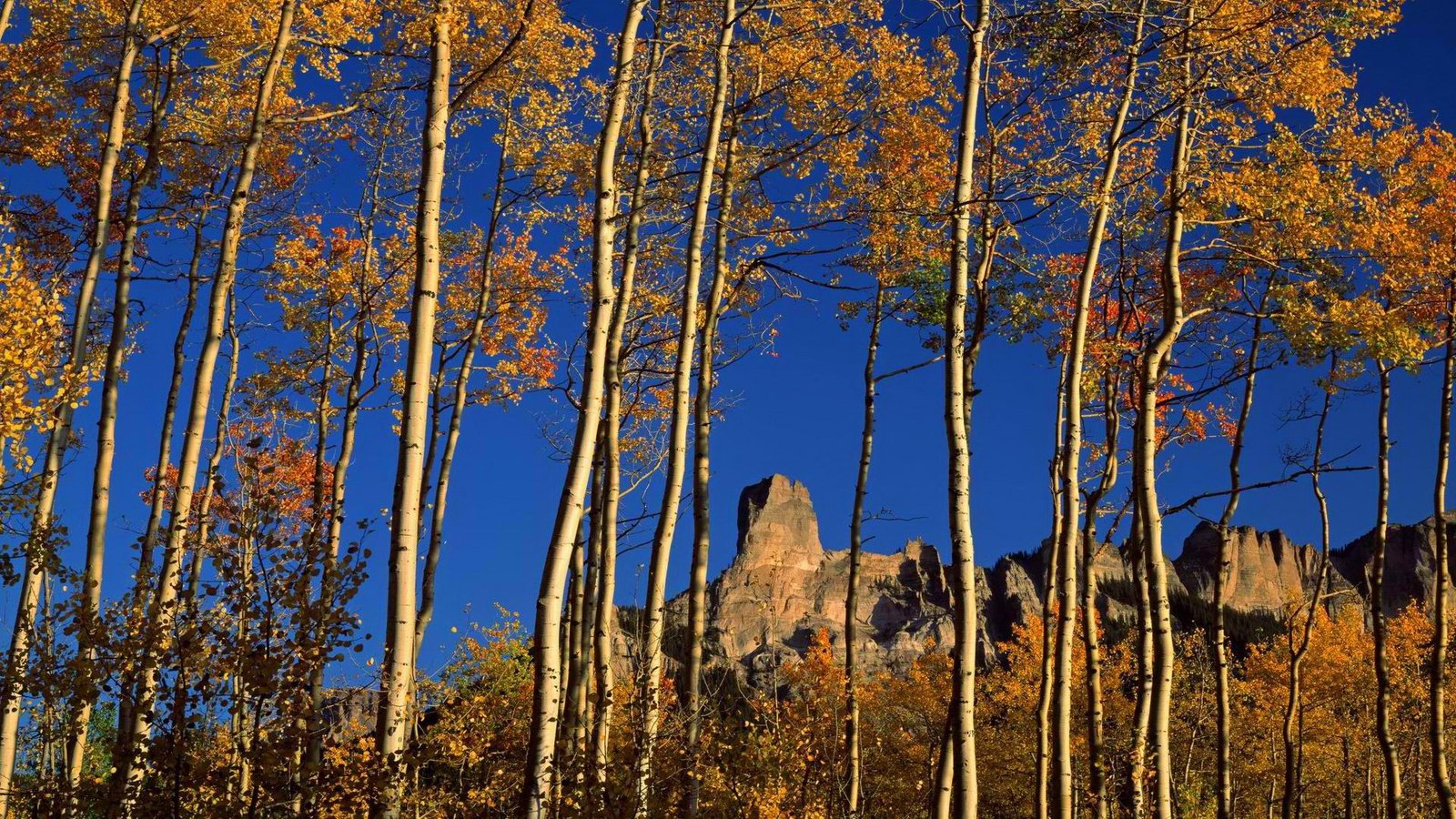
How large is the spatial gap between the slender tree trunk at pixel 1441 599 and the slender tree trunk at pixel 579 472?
11.1 meters

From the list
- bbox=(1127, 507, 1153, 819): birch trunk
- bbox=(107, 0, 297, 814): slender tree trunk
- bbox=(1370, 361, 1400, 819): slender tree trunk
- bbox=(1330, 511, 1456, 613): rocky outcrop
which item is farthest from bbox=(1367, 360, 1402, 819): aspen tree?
bbox=(1330, 511, 1456, 613): rocky outcrop

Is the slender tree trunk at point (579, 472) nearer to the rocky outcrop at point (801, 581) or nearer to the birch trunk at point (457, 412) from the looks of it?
the birch trunk at point (457, 412)

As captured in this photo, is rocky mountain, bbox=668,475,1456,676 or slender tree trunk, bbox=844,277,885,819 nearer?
slender tree trunk, bbox=844,277,885,819

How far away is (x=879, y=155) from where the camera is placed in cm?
1446

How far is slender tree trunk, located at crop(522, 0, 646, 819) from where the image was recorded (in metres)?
6.86

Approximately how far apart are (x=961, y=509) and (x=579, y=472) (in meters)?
2.79

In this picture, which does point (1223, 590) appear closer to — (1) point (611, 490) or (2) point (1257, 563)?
(1) point (611, 490)

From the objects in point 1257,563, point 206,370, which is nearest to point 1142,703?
point 206,370

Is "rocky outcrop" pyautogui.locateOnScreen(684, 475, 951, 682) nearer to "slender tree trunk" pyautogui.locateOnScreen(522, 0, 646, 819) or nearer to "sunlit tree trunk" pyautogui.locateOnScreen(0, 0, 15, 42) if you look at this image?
"sunlit tree trunk" pyautogui.locateOnScreen(0, 0, 15, 42)

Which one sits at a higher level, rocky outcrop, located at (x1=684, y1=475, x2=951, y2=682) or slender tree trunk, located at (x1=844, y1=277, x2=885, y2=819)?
rocky outcrop, located at (x1=684, y1=475, x2=951, y2=682)

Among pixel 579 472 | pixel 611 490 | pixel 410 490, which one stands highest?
pixel 611 490

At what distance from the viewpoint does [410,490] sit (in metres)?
6.53

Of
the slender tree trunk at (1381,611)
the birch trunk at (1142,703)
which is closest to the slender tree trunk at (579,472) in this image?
the birch trunk at (1142,703)

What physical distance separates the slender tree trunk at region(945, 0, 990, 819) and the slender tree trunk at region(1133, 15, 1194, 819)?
2.23m
